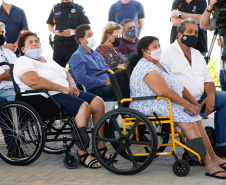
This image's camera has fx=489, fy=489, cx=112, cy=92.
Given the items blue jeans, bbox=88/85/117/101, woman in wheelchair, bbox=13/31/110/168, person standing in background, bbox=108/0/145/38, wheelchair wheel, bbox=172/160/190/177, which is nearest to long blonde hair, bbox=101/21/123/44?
blue jeans, bbox=88/85/117/101

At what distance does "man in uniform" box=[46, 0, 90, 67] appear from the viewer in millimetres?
7430

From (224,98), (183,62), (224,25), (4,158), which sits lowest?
(4,158)

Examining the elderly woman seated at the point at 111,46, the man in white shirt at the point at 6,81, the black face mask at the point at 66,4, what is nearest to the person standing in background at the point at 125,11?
the black face mask at the point at 66,4

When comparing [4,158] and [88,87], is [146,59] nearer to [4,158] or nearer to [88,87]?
[88,87]

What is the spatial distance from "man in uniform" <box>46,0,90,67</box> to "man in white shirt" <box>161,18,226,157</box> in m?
2.66

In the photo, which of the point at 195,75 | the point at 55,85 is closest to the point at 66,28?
the point at 55,85

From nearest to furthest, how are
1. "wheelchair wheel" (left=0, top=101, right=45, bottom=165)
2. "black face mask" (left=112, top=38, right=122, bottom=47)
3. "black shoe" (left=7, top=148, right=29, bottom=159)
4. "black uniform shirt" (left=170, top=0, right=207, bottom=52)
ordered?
"wheelchair wheel" (left=0, top=101, right=45, bottom=165)
"black shoe" (left=7, top=148, right=29, bottom=159)
"black face mask" (left=112, top=38, right=122, bottom=47)
"black uniform shirt" (left=170, top=0, right=207, bottom=52)

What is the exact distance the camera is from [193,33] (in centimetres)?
506

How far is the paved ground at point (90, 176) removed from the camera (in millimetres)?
4152

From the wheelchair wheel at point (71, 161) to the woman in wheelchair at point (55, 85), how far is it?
10cm

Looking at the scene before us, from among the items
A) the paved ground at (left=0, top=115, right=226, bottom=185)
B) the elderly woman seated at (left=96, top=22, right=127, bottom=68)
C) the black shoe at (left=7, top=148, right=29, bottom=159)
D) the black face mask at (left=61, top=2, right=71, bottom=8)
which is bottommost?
the paved ground at (left=0, top=115, right=226, bottom=185)

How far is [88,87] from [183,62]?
1284mm

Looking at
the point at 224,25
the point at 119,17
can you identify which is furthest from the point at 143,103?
the point at 119,17

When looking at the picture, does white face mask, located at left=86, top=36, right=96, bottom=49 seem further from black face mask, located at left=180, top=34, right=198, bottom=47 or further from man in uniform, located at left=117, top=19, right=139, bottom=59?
black face mask, located at left=180, top=34, right=198, bottom=47
